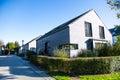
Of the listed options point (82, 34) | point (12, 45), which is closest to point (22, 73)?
point (82, 34)

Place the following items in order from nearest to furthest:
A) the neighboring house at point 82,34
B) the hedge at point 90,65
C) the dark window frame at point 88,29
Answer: the hedge at point 90,65, the neighboring house at point 82,34, the dark window frame at point 88,29

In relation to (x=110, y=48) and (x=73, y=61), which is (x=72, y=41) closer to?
(x=110, y=48)

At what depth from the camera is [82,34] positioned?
26.2 metres

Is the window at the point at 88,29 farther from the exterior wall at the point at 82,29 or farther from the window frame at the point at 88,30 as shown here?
the exterior wall at the point at 82,29

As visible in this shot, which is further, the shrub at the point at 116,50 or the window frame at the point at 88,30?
the window frame at the point at 88,30

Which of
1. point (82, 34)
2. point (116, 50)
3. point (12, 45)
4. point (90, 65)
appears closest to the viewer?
point (90, 65)

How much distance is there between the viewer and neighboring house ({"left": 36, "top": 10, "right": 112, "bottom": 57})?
24719 millimetres

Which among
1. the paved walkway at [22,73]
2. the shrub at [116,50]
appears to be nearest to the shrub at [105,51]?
the shrub at [116,50]

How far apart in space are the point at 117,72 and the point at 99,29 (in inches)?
667

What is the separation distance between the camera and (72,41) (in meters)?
24.7

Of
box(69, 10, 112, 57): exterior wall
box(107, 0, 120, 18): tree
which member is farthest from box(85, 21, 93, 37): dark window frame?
box(107, 0, 120, 18): tree

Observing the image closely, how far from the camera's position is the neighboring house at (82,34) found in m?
24.7

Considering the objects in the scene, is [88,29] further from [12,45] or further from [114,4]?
[12,45]

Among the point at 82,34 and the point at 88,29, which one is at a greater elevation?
the point at 88,29
